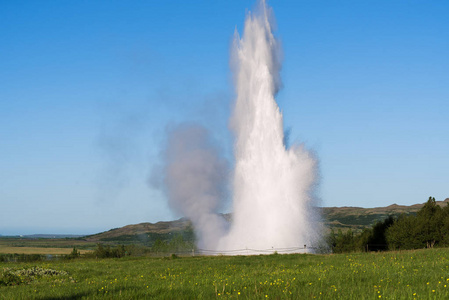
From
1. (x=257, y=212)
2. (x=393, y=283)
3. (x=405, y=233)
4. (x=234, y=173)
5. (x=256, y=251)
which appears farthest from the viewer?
(x=405, y=233)

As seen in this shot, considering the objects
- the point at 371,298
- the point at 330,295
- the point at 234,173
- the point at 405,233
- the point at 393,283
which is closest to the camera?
the point at 371,298

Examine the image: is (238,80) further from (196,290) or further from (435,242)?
(196,290)

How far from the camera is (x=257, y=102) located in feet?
175

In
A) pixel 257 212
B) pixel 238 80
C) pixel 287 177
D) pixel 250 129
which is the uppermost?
pixel 238 80

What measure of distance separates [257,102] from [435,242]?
33339 millimetres

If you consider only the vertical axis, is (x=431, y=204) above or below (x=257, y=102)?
below

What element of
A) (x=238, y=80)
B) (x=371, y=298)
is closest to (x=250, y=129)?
(x=238, y=80)

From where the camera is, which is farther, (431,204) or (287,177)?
(431,204)

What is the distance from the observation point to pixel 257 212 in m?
50.8

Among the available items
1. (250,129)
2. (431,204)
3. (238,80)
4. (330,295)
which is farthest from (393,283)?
(431,204)

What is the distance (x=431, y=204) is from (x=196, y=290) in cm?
6413

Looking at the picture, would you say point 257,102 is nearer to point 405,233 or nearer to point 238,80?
point 238,80

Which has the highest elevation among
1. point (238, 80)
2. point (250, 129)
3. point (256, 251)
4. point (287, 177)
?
point (238, 80)

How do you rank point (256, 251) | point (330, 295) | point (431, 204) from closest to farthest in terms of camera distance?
point (330, 295) → point (256, 251) → point (431, 204)
